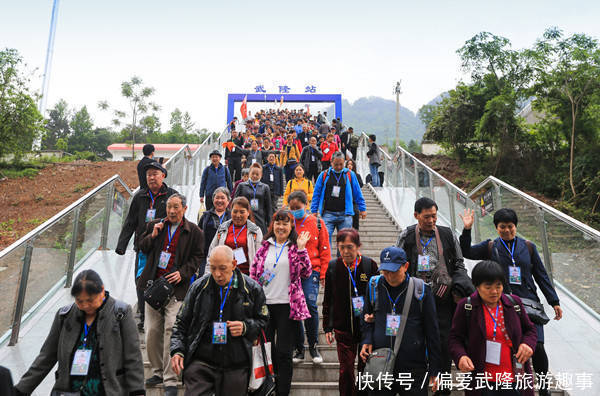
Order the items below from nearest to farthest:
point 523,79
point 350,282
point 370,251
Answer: point 350,282, point 370,251, point 523,79

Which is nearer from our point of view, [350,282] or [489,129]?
[350,282]

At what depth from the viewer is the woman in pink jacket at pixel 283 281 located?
3561 millimetres

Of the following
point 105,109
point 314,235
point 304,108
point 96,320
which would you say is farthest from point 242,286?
point 105,109

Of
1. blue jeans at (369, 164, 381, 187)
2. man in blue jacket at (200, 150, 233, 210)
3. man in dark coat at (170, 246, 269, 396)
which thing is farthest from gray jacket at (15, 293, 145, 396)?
blue jeans at (369, 164, 381, 187)

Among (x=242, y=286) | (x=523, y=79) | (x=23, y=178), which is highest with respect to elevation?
(x=523, y=79)

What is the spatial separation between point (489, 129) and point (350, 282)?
18.8 m

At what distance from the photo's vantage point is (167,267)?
382 cm

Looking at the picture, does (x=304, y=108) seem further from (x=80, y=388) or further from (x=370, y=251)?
(x=80, y=388)

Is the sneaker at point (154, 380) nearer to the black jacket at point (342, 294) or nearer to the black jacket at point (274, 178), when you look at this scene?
the black jacket at point (342, 294)

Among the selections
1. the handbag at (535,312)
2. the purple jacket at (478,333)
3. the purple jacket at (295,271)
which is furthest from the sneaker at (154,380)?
the handbag at (535,312)

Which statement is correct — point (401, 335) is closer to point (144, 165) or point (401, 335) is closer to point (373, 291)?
point (373, 291)

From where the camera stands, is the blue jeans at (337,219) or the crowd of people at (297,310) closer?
the crowd of people at (297,310)

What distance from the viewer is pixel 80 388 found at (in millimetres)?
2584

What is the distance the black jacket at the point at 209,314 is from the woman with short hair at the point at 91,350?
11.7 inches
